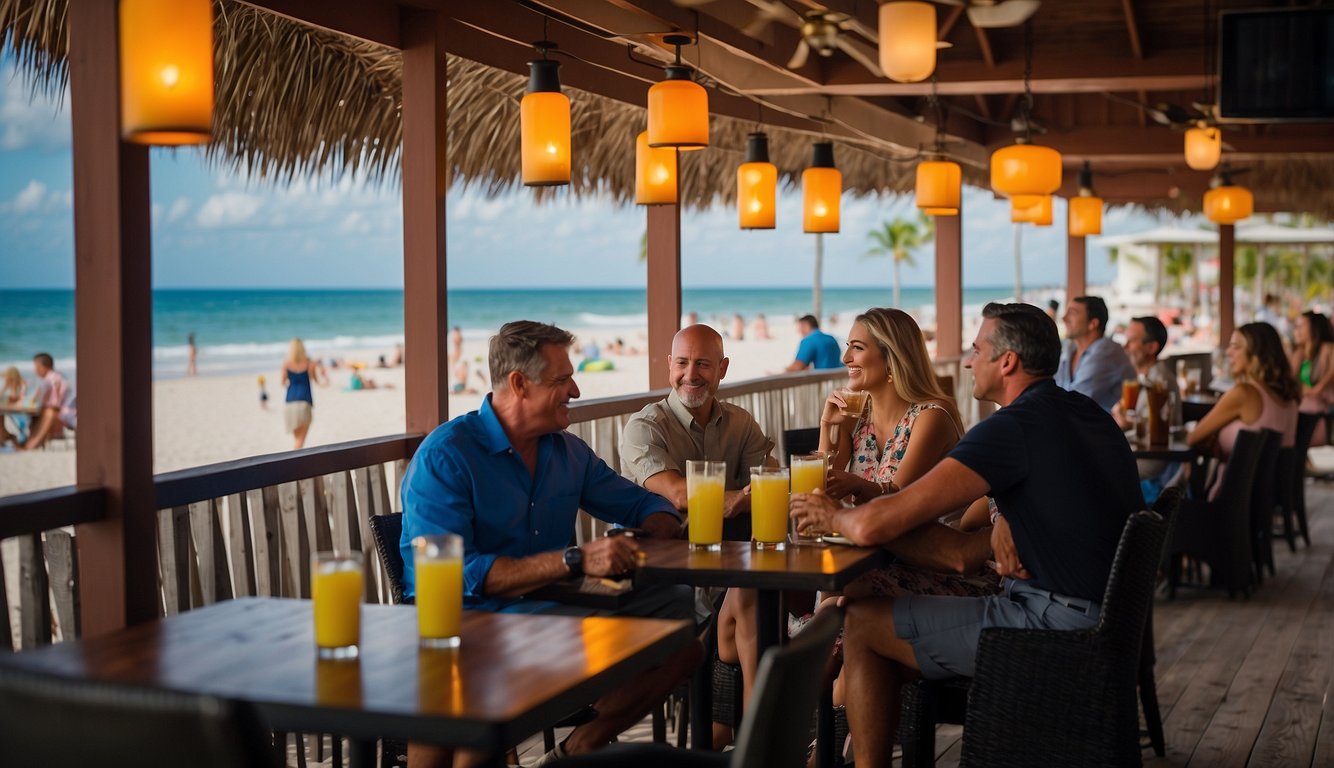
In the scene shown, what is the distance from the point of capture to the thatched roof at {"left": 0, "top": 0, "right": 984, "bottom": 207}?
182 inches

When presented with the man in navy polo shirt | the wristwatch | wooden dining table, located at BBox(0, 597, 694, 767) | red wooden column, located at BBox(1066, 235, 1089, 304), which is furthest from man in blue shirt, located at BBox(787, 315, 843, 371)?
wooden dining table, located at BBox(0, 597, 694, 767)

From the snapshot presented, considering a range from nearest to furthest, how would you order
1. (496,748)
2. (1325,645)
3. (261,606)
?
(496,748)
(261,606)
(1325,645)

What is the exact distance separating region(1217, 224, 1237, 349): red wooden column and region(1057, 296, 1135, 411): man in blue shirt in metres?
7.06

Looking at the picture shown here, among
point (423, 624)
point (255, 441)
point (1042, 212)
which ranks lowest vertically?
point (255, 441)

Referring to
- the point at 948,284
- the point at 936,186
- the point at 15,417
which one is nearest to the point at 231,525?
the point at 936,186

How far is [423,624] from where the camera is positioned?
2256mm

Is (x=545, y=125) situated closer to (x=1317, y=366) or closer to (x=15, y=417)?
(x=1317, y=366)

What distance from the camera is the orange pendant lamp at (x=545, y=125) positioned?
13.8ft

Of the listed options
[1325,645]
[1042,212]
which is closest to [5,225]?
[1042,212]

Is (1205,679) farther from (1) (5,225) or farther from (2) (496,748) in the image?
(1) (5,225)

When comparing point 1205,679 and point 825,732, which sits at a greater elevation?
point 825,732

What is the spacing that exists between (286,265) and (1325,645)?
38.3 metres

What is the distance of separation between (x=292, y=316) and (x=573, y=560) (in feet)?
124

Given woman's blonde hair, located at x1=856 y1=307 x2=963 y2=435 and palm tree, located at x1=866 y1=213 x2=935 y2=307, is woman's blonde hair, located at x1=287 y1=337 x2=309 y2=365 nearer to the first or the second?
woman's blonde hair, located at x1=856 y1=307 x2=963 y2=435
